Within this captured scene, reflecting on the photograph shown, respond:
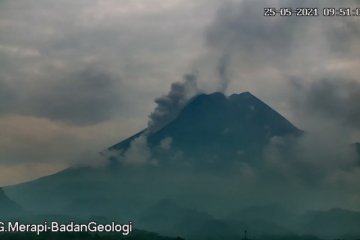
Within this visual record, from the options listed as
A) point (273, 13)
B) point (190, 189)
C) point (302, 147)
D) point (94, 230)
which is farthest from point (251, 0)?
point (94, 230)

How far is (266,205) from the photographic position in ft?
25.3

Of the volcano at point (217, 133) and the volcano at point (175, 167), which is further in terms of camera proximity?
the volcano at point (217, 133)

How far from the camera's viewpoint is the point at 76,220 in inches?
291

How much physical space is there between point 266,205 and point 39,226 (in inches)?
101

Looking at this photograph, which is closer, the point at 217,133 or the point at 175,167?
the point at 175,167

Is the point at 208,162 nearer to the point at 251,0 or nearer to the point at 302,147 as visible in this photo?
the point at 302,147

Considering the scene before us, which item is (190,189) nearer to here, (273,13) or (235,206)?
(235,206)

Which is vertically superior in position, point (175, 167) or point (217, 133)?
point (217, 133)

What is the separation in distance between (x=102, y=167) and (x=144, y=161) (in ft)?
1.63

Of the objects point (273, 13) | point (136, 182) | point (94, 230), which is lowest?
point (94, 230)

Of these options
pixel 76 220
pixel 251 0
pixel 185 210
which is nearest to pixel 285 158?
pixel 185 210

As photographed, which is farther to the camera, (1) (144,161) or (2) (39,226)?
(1) (144,161)

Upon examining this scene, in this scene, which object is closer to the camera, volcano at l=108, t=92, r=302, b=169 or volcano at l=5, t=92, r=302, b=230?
volcano at l=5, t=92, r=302, b=230

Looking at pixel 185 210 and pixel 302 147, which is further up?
pixel 302 147
